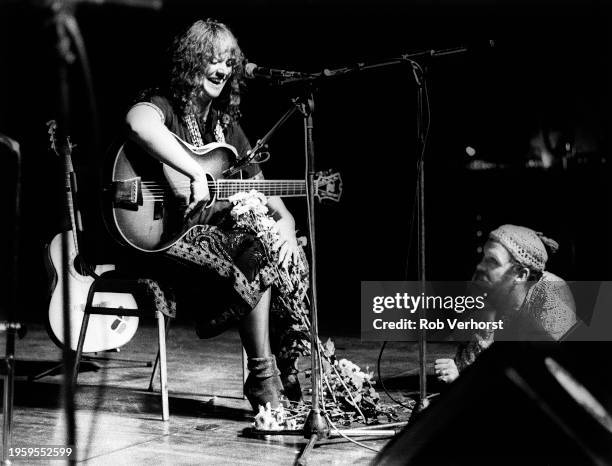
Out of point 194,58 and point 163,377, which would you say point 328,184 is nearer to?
point 194,58

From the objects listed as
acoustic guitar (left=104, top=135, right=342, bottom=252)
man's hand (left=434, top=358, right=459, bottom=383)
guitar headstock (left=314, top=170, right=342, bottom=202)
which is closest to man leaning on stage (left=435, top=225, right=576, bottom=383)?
man's hand (left=434, top=358, right=459, bottom=383)

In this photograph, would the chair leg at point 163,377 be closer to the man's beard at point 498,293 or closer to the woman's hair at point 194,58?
the woman's hair at point 194,58

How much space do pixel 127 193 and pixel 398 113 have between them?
2870 mm

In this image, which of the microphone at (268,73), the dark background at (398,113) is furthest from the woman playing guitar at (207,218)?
the dark background at (398,113)

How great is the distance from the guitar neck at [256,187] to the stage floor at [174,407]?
0.86m

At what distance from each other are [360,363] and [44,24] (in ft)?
9.38

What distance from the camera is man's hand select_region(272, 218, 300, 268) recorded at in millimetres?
2891

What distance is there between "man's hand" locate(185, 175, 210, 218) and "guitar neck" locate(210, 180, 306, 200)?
80 mm

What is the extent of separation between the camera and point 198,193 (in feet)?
9.24

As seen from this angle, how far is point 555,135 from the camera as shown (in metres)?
4.71

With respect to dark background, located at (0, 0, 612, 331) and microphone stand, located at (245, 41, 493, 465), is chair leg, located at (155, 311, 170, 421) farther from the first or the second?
dark background, located at (0, 0, 612, 331)

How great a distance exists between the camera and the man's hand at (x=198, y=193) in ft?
9.23

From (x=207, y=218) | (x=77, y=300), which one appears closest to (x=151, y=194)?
(x=207, y=218)

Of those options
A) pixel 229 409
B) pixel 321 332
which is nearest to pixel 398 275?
pixel 321 332
